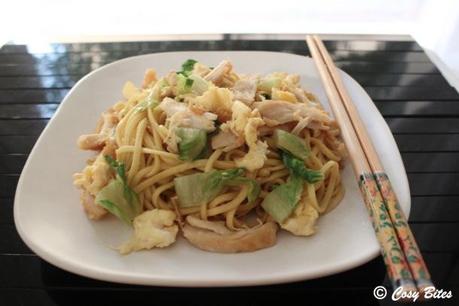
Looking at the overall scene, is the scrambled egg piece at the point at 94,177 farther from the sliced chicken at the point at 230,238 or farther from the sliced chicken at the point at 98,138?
the sliced chicken at the point at 230,238

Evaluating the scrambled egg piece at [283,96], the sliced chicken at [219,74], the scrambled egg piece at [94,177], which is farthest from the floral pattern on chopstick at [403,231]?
the scrambled egg piece at [94,177]

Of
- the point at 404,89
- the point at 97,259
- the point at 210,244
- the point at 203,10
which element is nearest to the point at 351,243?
the point at 210,244

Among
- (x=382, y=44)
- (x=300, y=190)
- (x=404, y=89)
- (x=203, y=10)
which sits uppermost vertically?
(x=203, y=10)

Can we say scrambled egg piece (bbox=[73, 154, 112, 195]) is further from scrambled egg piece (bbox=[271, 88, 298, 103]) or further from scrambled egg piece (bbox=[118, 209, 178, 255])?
scrambled egg piece (bbox=[271, 88, 298, 103])

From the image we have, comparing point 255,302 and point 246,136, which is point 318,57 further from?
point 255,302

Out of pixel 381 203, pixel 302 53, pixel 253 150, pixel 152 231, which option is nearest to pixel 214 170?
pixel 253 150

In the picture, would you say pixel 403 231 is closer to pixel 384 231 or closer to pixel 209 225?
pixel 384 231
